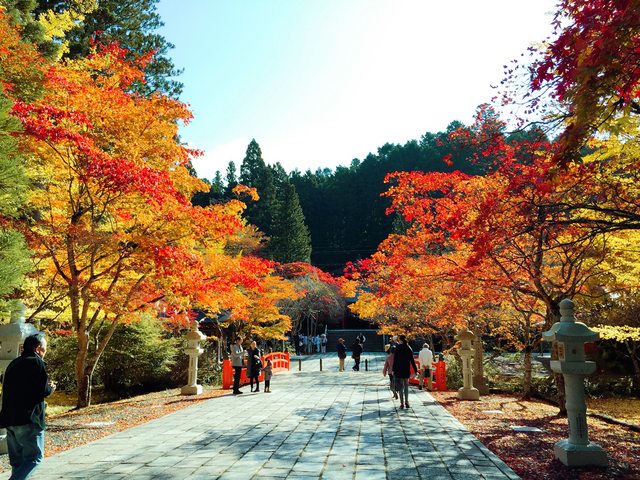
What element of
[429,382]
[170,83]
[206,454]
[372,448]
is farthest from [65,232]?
[170,83]

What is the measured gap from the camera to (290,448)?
6.81m

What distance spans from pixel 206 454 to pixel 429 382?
11.6m

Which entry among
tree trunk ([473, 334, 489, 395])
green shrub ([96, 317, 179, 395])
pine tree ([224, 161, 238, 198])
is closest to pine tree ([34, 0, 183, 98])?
green shrub ([96, 317, 179, 395])

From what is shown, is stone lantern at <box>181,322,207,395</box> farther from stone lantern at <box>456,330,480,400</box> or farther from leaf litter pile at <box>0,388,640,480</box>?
stone lantern at <box>456,330,480,400</box>

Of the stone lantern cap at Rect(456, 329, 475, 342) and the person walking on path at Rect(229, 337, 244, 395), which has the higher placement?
the stone lantern cap at Rect(456, 329, 475, 342)

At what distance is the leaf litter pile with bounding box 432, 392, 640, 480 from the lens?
19.3 feet

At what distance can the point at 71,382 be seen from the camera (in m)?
18.9

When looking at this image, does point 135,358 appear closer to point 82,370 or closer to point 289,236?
point 82,370

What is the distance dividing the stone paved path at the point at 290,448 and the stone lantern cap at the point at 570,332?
1861 mm

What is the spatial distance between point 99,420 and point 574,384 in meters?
9.19

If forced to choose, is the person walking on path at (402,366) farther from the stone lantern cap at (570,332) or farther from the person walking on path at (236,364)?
the person walking on path at (236,364)

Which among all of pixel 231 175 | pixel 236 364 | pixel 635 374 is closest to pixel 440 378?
pixel 635 374

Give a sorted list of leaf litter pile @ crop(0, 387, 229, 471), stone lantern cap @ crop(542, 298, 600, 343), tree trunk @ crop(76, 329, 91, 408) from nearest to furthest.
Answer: stone lantern cap @ crop(542, 298, 600, 343)
leaf litter pile @ crop(0, 387, 229, 471)
tree trunk @ crop(76, 329, 91, 408)

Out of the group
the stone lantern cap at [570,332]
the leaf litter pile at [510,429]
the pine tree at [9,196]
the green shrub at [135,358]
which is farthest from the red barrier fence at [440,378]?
the pine tree at [9,196]
